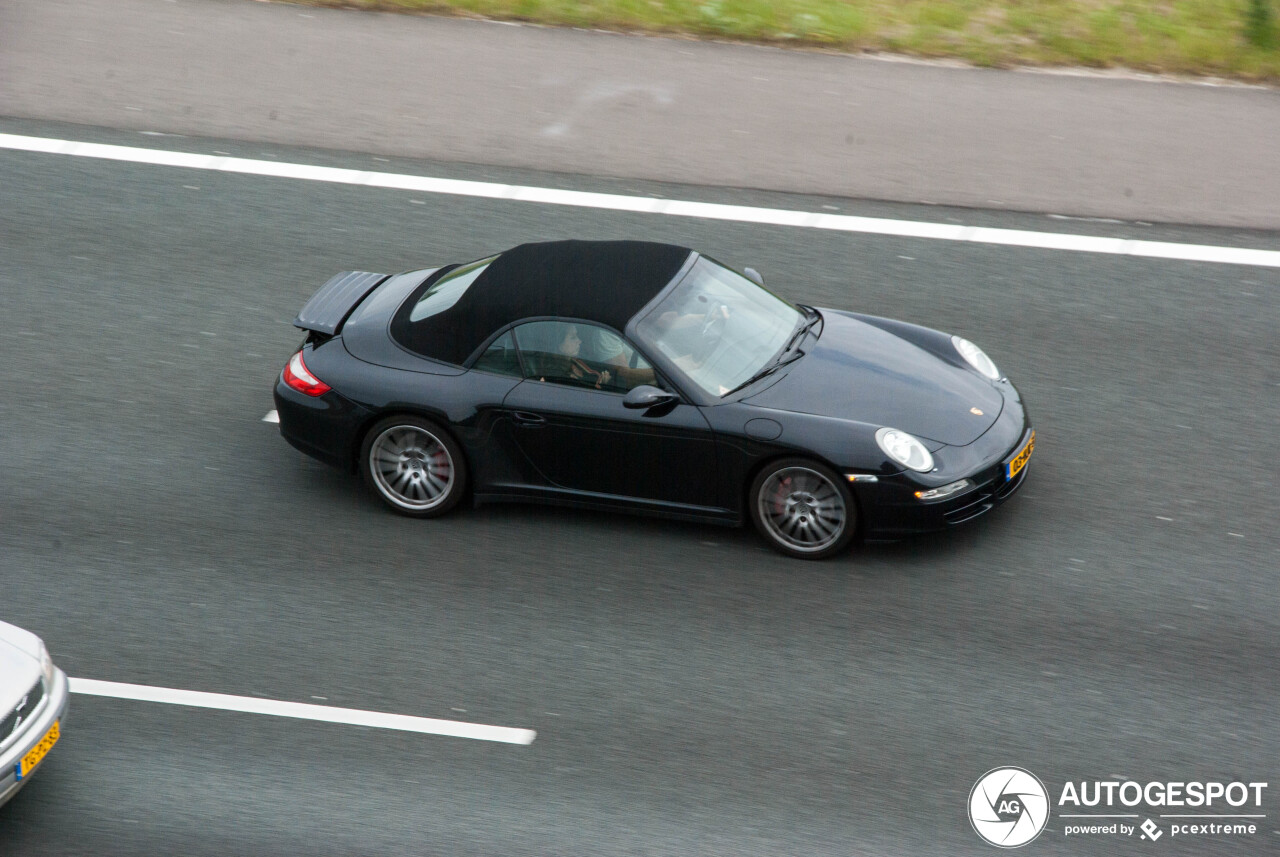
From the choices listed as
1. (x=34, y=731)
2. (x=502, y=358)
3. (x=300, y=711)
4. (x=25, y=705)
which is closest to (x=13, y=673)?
(x=25, y=705)

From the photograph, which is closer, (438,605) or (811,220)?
(438,605)

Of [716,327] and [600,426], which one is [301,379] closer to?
[600,426]

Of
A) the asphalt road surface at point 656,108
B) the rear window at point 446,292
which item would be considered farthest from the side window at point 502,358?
the asphalt road surface at point 656,108

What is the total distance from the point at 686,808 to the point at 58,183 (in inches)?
331

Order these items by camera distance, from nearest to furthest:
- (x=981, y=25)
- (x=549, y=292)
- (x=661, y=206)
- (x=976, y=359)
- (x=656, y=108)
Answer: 1. (x=549, y=292)
2. (x=976, y=359)
3. (x=661, y=206)
4. (x=656, y=108)
5. (x=981, y=25)

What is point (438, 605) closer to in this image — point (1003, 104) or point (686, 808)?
point (686, 808)

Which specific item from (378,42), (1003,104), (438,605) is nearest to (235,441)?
(438,605)

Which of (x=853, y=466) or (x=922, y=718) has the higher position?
(x=853, y=466)

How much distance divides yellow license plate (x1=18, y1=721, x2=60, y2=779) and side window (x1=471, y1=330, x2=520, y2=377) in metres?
3.07

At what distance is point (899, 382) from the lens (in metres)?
8.44

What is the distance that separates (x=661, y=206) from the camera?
11945 mm

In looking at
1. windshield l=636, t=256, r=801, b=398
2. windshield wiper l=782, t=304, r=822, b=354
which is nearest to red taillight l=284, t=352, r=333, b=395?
windshield l=636, t=256, r=801, b=398

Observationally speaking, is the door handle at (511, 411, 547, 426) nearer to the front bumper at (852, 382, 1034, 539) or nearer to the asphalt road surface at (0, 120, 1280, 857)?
the asphalt road surface at (0, 120, 1280, 857)

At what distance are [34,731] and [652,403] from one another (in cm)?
355
